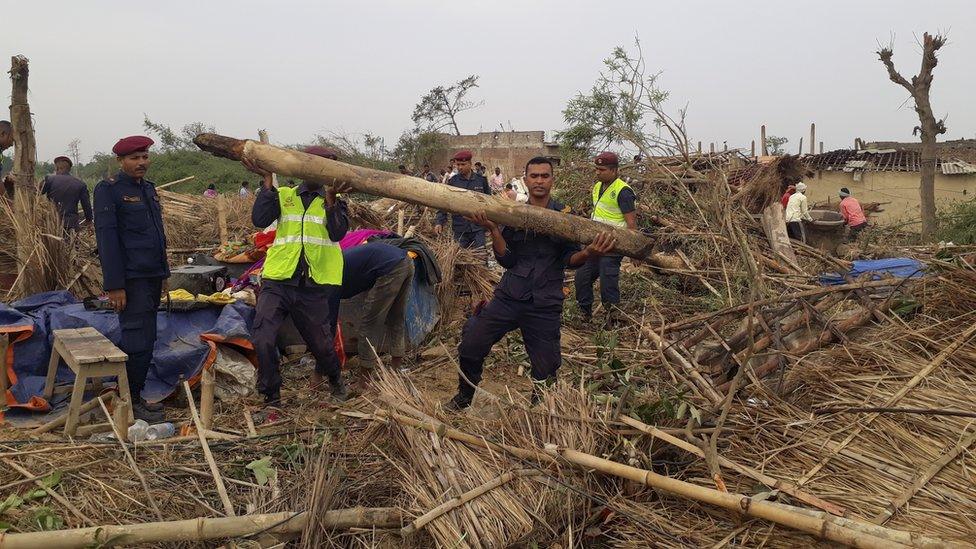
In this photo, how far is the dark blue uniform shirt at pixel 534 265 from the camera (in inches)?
160

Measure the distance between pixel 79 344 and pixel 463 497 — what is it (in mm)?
2905

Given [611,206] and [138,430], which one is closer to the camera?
[138,430]

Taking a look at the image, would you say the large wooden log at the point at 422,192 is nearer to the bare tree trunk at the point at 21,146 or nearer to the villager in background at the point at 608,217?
the villager in background at the point at 608,217

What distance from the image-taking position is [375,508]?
2.93 m

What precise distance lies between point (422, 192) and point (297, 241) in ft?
3.23

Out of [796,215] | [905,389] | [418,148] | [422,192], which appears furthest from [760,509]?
[418,148]

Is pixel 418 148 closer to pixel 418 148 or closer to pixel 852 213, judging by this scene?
pixel 418 148

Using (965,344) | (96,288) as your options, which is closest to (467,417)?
(965,344)

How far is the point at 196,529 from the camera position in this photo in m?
2.69

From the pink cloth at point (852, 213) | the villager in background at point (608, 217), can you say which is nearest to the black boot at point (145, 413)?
the villager in background at point (608, 217)

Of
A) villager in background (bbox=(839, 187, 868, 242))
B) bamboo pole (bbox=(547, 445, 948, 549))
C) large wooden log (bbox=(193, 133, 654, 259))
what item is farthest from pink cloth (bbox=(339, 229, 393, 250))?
villager in background (bbox=(839, 187, 868, 242))

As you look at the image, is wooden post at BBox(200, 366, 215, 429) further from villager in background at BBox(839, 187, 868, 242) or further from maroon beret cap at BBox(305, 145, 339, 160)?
villager in background at BBox(839, 187, 868, 242)

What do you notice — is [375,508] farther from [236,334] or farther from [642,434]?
[236,334]

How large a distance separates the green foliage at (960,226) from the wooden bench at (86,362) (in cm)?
1128
